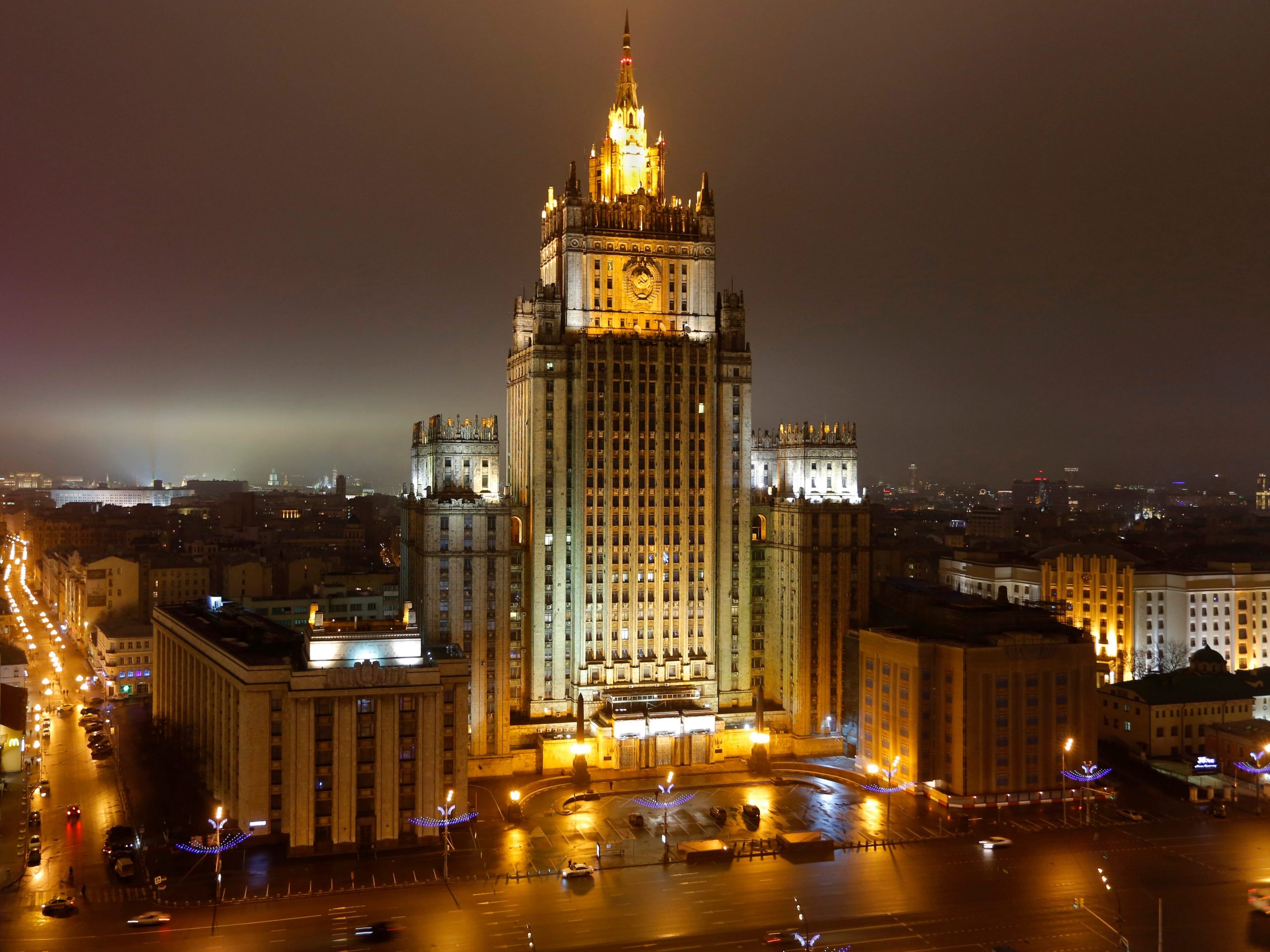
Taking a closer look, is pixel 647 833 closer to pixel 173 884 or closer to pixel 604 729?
pixel 604 729

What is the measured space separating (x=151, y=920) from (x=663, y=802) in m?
42.1

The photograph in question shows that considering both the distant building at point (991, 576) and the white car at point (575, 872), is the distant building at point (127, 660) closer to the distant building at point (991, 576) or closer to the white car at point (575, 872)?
the white car at point (575, 872)

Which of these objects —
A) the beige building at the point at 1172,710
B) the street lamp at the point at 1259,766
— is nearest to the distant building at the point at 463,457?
the beige building at the point at 1172,710

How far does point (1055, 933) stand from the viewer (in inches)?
2768

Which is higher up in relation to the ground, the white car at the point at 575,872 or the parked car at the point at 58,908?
the parked car at the point at 58,908

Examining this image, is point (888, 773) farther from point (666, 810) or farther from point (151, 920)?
point (151, 920)

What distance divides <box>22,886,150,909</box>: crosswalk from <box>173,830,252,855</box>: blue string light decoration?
21.4 feet

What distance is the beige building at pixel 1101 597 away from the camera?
5586 inches

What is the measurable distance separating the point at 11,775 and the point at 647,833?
56.9 metres

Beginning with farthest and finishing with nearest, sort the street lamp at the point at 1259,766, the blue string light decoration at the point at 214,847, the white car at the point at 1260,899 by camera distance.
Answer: the street lamp at the point at 1259,766 < the blue string light decoration at the point at 214,847 < the white car at the point at 1260,899

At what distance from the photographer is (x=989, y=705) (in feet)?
322

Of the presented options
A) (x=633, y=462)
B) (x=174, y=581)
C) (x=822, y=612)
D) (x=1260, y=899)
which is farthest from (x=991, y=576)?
(x=174, y=581)

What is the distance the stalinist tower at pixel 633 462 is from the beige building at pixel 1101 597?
5215cm

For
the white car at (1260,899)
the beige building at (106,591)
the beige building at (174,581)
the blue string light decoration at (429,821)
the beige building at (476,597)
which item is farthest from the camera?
the beige building at (174,581)
